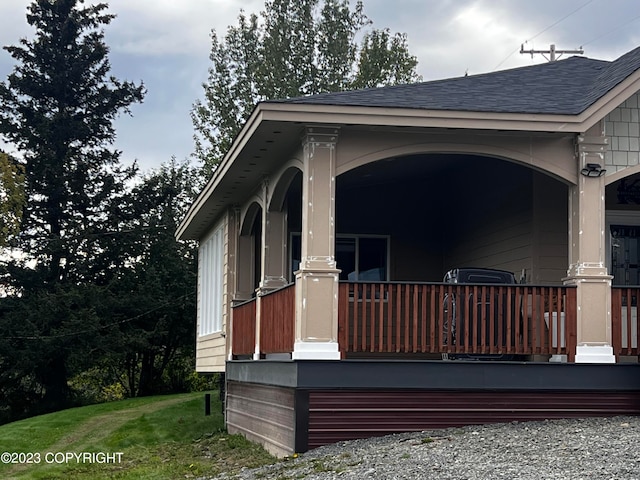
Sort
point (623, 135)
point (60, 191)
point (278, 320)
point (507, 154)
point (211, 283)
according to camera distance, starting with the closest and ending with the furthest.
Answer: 1. point (507, 154)
2. point (623, 135)
3. point (278, 320)
4. point (211, 283)
5. point (60, 191)

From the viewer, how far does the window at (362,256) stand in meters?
15.6

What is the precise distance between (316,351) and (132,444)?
21.7 ft

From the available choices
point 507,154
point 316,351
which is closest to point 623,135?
point 507,154

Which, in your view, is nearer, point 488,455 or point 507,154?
point 488,455

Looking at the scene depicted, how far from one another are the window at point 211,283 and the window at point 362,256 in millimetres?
3186

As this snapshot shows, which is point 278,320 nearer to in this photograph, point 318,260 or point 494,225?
point 318,260

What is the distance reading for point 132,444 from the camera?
1569 centimetres

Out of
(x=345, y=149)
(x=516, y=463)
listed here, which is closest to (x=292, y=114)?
(x=345, y=149)

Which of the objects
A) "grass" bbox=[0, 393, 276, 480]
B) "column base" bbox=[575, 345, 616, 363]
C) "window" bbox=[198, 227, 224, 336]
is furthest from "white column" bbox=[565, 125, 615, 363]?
"window" bbox=[198, 227, 224, 336]

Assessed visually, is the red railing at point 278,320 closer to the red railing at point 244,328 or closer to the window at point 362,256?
the red railing at point 244,328

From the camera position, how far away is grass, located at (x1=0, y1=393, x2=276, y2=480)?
11.9 metres

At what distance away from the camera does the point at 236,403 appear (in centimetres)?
1526

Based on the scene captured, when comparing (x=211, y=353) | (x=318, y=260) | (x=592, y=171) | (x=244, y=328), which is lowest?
(x=211, y=353)

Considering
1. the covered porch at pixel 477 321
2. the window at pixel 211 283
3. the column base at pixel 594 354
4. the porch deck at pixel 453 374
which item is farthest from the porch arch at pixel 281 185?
the window at pixel 211 283
